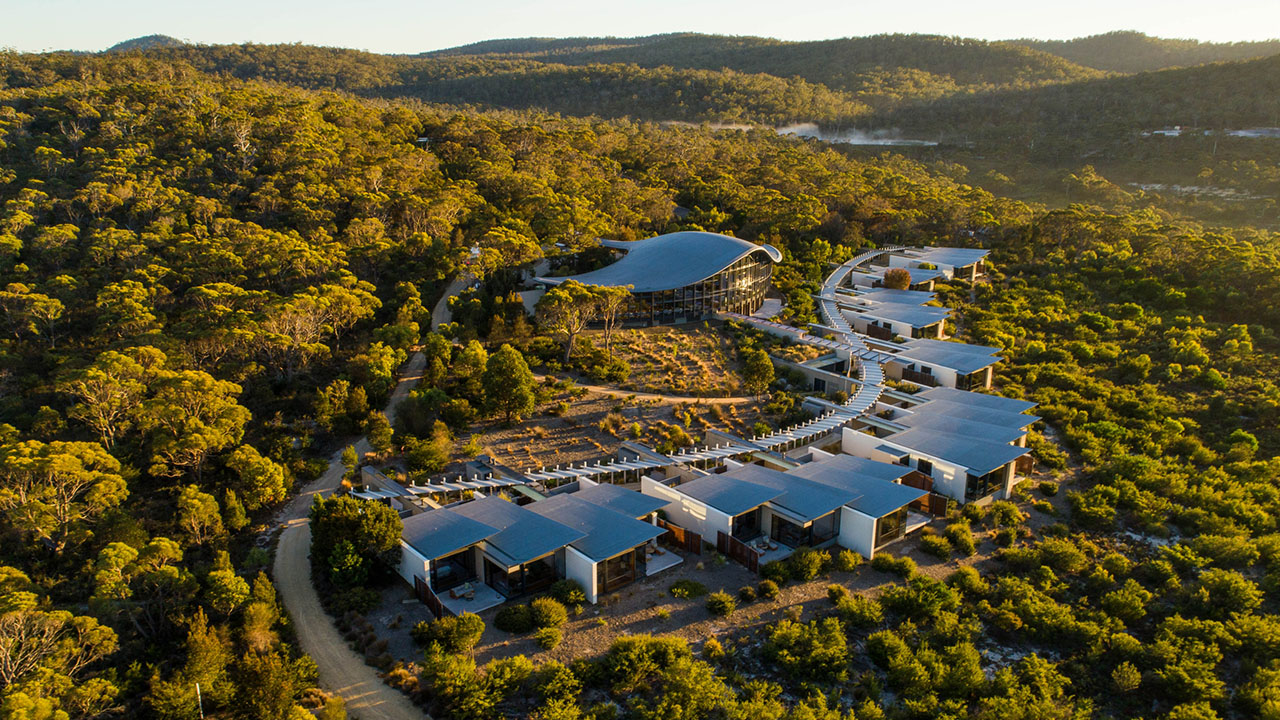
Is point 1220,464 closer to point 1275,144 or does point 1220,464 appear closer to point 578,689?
point 578,689

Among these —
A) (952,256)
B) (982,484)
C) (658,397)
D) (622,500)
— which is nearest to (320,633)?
(622,500)

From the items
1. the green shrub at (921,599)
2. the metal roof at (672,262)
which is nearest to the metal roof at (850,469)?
the green shrub at (921,599)

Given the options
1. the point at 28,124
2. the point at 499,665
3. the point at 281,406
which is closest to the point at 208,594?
the point at 499,665

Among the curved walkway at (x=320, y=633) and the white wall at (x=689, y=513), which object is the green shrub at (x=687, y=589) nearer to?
the white wall at (x=689, y=513)

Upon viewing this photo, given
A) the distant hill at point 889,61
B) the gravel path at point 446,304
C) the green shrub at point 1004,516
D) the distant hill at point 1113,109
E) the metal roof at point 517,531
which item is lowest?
the green shrub at point 1004,516

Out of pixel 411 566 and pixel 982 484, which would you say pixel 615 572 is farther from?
pixel 982 484
